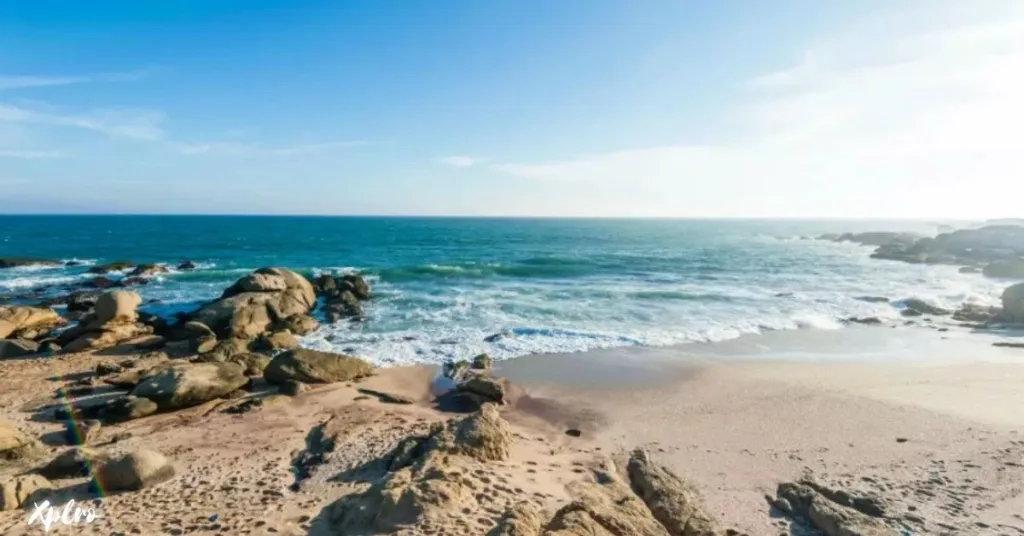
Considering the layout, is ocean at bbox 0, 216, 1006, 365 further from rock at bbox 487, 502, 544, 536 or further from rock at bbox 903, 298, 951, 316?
rock at bbox 487, 502, 544, 536

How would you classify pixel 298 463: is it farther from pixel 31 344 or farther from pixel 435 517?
pixel 31 344

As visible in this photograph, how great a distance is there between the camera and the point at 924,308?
27281 millimetres

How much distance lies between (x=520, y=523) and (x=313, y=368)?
1083 centimetres

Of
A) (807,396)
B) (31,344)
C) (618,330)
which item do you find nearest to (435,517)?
(807,396)

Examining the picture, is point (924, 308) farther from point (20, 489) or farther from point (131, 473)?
point (20, 489)

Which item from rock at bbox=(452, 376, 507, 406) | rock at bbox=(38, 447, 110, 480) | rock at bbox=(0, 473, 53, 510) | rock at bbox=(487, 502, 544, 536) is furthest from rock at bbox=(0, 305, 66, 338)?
rock at bbox=(487, 502, 544, 536)

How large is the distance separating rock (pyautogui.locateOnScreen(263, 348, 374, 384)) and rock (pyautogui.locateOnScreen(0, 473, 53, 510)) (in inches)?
251

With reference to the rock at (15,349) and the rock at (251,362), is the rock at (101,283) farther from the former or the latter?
the rock at (251,362)

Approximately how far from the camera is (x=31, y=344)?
18.4 meters

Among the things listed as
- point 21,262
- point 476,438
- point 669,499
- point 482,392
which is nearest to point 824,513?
point 669,499

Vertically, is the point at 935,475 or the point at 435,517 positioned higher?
the point at 435,517

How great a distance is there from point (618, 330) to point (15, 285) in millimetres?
38789

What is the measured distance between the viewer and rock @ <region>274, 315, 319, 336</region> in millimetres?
22234

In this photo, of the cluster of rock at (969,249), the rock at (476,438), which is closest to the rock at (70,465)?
the rock at (476,438)
